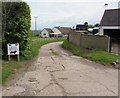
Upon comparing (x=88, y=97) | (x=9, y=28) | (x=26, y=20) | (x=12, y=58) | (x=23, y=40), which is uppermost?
(x=26, y=20)

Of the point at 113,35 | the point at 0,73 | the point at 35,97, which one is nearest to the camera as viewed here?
the point at 35,97

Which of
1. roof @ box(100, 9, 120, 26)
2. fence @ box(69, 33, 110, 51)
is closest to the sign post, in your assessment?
fence @ box(69, 33, 110, 51)

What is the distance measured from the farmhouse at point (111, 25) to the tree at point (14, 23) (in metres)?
13.3

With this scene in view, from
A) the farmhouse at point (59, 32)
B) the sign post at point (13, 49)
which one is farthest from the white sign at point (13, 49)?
the farmhouse at point (59, 32)

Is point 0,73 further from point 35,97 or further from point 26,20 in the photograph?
point 26,20

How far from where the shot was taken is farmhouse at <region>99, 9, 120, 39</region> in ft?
59.9

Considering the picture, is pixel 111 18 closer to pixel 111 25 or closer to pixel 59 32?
pixel 111 25

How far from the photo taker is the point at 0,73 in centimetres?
567

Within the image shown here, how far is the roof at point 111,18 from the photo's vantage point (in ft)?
60.6

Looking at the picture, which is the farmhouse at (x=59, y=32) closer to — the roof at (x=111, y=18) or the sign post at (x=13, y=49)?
the roof at (x=111, y=18)

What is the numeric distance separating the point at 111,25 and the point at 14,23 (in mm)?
14126

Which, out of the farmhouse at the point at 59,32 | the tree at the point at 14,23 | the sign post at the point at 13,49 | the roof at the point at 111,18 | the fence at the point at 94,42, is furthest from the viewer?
the farmhouse at the point at 59,32

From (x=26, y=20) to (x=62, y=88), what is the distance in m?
5.21

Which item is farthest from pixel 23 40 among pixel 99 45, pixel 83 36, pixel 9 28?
pixel 83 36
